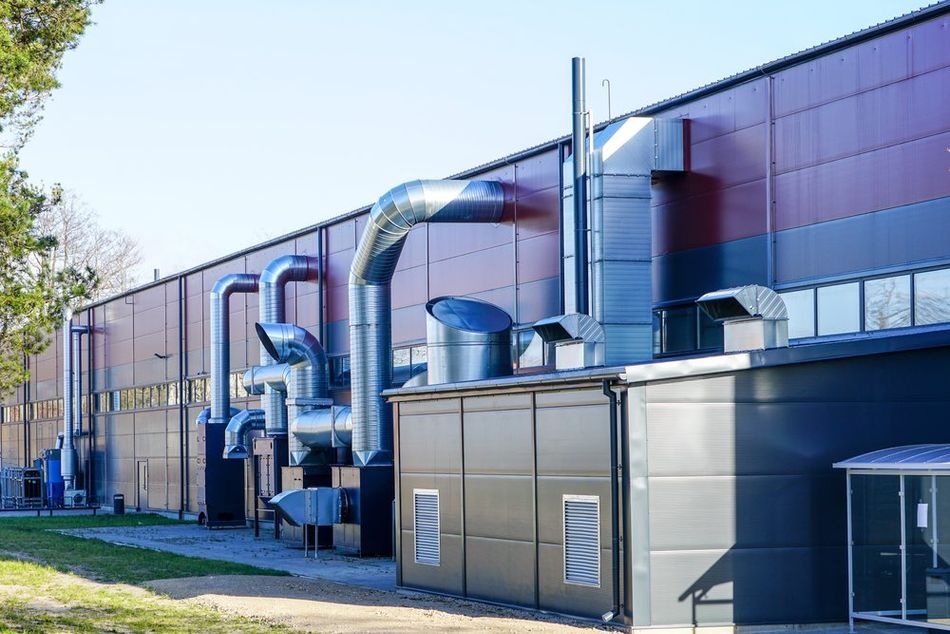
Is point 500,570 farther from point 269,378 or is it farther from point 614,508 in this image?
point 269,378

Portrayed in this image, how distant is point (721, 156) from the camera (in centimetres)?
2494

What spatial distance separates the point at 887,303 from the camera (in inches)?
854

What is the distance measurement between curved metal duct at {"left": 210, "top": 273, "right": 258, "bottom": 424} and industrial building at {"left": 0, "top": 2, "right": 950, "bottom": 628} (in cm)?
946

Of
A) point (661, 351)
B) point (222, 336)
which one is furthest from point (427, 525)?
point (222, 336)

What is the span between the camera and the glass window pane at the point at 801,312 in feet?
75.5

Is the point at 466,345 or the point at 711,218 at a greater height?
the point at 711,218

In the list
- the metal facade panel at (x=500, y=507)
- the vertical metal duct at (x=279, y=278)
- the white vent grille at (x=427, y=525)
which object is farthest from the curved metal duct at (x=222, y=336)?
the metal facade panel at (x=500, y=507)

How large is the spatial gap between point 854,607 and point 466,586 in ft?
20.2

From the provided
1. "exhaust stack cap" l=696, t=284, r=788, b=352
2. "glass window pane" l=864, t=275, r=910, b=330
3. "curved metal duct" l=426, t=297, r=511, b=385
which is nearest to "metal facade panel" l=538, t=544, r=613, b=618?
"exhaust stack cap" l=696, t=284, r=788, b=352

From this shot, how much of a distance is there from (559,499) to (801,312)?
604cm

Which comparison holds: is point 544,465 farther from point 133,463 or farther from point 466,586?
point 133,463

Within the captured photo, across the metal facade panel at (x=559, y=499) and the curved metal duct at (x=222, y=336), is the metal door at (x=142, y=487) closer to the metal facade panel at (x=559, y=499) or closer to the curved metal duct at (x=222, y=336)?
the curved metal duct at (x=222, y=336)

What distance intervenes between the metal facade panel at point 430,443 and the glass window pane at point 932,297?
7268 millimetres

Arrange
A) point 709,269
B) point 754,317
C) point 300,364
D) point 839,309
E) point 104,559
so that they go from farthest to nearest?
1. point 300,364
2. point 104,559
3. point 709,269
4. point 839,309
5. point 754,317
